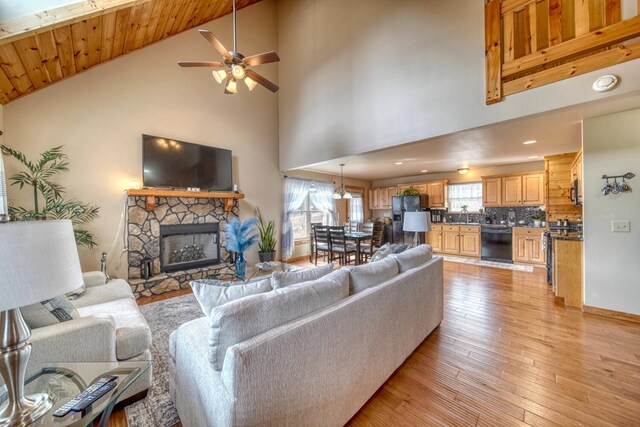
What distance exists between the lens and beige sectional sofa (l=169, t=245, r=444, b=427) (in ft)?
3.47

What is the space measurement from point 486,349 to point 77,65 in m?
5.82

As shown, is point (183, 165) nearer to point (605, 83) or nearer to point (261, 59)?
point (261, 59)

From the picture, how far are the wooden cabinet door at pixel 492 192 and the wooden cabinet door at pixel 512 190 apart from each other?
0.26ft

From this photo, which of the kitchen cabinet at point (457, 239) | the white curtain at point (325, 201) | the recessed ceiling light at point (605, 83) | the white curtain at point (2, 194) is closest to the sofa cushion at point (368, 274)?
the recessed ceiling light at point (605, 83)

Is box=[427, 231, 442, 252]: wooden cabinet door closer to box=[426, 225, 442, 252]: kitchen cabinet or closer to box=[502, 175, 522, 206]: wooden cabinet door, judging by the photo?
box=[426, 225, 442, 252]: kitchen cabinet

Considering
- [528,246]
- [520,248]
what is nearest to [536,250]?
[528,246]

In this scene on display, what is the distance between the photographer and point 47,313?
1545mm

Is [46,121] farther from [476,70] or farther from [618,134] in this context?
[618,134]

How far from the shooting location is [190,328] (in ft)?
4.83

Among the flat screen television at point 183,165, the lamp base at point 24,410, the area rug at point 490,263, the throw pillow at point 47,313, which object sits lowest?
the area rug at point 490,263

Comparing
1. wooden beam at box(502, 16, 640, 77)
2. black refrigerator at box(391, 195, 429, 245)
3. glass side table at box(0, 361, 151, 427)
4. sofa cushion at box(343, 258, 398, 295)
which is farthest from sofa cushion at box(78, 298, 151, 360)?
black refrigerator at box(391, 195, 429, 245)

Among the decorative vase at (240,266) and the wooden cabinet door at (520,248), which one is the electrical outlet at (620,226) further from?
the decorative vase at (240,266)

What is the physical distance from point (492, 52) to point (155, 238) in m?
5.37

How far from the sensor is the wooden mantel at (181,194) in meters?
3.92
